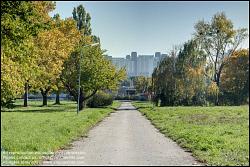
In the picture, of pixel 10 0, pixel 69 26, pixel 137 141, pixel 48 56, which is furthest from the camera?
pixel 69 26

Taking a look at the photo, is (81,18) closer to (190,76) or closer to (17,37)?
(190,76)

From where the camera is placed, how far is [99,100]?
2763 inches

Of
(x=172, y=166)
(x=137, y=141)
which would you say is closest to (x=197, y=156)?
(x=172, y=166)

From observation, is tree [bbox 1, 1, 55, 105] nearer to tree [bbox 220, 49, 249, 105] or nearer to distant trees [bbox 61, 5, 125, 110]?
distant trees [bbox 61, 5, 125, 110]

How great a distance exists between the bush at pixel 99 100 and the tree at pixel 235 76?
20.7 m

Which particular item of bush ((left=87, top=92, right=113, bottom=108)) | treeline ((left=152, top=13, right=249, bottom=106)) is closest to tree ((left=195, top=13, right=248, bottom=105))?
treeline ((left=152, top=13, right=249, bottom=106))

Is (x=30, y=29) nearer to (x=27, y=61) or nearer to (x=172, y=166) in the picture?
(x=27, y=61)

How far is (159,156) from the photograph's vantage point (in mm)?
15164

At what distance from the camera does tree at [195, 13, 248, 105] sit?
75.1 m

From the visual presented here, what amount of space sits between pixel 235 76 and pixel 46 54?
42.8 m

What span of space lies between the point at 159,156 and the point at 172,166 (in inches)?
84.1

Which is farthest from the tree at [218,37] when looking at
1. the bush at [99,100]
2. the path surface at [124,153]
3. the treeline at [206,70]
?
the path surface at [124,153]

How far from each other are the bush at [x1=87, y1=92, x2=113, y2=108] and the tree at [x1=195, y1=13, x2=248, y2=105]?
18.4 m

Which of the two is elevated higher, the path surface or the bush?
the bush
